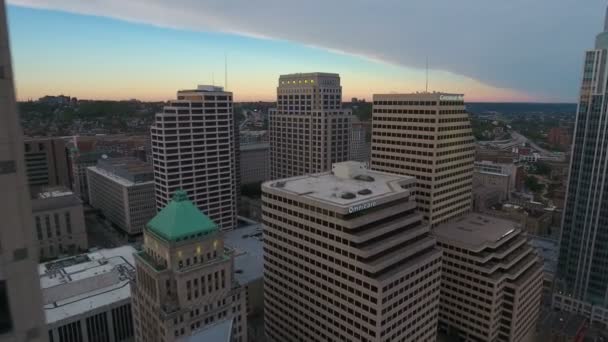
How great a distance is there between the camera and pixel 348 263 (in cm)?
7606

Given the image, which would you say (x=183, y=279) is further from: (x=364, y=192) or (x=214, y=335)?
(x=364, y=192)

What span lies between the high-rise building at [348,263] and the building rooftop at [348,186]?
231 mm

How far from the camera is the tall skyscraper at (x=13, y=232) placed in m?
15.1

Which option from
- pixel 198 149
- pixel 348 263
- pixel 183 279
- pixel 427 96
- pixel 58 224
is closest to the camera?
pixel 183 279

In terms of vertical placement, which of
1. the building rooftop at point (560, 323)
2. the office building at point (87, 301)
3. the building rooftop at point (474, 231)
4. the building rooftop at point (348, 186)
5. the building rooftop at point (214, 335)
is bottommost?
the building rooftop at point (560, 323)

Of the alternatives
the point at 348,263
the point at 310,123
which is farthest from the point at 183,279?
the point at 310,123

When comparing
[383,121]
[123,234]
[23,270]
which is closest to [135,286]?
[23,270]

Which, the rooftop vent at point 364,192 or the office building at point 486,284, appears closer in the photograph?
the rooftop vent at point 364,192

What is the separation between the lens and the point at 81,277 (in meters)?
109

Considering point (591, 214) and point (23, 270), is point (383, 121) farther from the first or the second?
point (23, 270)

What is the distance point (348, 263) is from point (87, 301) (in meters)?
75.3

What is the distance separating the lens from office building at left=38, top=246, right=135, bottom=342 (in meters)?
97.4

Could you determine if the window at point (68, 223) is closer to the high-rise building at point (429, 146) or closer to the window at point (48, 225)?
the window at point (48, 225)

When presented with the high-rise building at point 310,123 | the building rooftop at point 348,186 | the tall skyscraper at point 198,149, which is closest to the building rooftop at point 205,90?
the tall skyscraper at point 198,149
